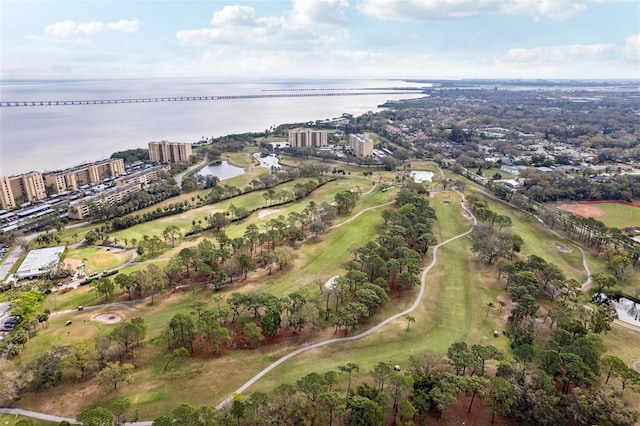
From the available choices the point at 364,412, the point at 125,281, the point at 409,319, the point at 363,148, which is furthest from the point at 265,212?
the point at 363,148

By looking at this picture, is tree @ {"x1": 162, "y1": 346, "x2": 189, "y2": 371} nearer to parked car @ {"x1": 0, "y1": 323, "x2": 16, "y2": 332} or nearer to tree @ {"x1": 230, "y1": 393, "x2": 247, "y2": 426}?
tree @ {"x1": 230, "y1": 393, "x2": 247, "y2": 426}

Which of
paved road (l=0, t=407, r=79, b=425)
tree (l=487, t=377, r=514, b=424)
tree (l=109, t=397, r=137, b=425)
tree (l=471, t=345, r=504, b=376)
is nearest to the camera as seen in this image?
tree (l=109, t=397, r=137, b=425)

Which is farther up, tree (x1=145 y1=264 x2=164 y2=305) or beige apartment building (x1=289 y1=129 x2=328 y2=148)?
beige apartment building (x1=289 y1=129 x2=328 y2=148)

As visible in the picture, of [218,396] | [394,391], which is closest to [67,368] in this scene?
[218,396]

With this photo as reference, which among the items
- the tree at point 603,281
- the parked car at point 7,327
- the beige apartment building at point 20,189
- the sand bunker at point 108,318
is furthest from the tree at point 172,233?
the tree at point 603,281

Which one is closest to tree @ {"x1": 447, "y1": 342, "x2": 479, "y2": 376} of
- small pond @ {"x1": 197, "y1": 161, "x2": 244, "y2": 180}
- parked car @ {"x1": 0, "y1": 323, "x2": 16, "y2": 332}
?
parked car @ {"x1": 0, "y1": 323, "x2": 16, "y2": 332}

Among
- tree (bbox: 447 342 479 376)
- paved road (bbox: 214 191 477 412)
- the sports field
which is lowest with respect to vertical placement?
paved road (bbox: 214 191 477 412)

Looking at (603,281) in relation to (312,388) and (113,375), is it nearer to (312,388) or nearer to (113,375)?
(312,388)
